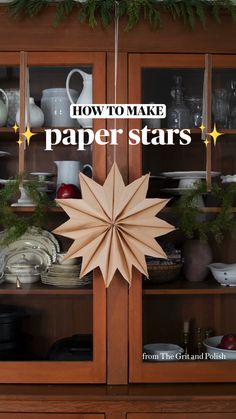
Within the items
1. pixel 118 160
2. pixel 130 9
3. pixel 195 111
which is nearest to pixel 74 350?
pixel 118 160

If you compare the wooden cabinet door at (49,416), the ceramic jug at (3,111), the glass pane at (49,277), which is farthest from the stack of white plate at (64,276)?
the ceramic jug at (3,111)

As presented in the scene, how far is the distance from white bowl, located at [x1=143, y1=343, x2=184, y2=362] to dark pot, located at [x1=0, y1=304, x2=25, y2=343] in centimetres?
43

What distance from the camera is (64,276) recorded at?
1791 millimetres

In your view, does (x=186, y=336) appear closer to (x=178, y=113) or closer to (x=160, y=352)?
(x=160, y=352)

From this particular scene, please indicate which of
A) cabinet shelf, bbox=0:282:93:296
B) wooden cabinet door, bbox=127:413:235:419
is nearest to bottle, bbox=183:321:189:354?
wooden cabinet door, bbox=127:413:235:419

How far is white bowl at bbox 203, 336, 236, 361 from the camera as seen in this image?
1773 millimetres

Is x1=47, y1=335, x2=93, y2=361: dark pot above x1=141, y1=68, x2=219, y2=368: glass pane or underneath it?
underneath

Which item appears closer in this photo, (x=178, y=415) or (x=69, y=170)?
(x=178, y=415)

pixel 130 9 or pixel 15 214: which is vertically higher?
pixel 130 9

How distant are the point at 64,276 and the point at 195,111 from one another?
2.30ft

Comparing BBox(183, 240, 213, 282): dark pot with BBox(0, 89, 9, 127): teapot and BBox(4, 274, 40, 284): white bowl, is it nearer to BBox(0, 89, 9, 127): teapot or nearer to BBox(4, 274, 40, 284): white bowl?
BBox(4, 274, 40, 284): white bowl

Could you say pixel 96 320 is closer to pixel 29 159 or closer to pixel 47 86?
pixel 29 159

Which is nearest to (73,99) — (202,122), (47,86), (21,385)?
(47,86)

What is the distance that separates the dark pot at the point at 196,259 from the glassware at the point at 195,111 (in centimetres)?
39
